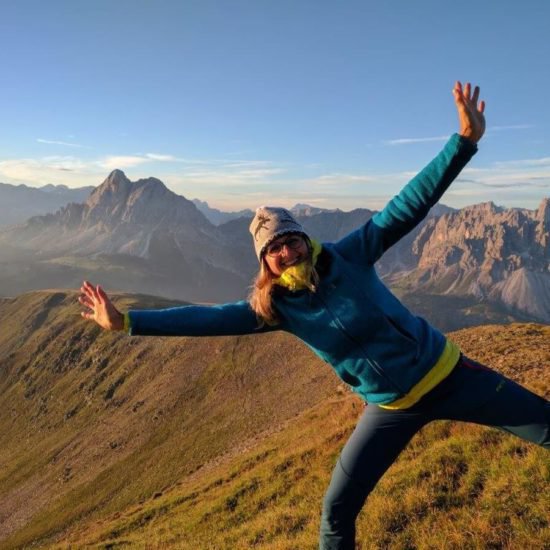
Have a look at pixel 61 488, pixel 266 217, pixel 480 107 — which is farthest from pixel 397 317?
pixel 61 488

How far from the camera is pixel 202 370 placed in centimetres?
7681

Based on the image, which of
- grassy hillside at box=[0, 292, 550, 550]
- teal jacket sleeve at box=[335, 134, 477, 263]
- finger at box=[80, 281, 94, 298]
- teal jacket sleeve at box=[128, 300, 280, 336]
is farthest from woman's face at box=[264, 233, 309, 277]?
grassy hillside at box=[0, 292, 550, 550]

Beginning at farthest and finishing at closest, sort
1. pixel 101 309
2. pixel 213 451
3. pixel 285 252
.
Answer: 1. pixel 213 451
2. pixel 101 309
3. pixel 285 252

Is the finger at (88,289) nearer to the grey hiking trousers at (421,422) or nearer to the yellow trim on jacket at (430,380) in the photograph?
the grey hiking trousers at (421,422)

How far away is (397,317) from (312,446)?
15800mm

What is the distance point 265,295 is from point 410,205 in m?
1.95

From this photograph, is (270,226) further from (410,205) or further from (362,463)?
(362,463)

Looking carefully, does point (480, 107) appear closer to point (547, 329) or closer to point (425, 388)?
point (425, 388)

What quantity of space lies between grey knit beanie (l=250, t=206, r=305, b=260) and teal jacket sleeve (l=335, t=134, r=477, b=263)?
65cm

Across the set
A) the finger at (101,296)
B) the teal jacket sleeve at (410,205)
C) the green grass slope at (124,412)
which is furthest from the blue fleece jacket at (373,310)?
the green grass slope at (124,412)

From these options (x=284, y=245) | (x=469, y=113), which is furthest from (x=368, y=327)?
(x=469, y=113)

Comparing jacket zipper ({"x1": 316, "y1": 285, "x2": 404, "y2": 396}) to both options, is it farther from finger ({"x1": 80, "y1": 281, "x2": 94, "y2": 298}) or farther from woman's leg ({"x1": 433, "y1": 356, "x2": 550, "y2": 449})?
finger ({"x1": 80, "y1": 281, "x2": 94, "y2": 298})

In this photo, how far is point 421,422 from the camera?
571cm

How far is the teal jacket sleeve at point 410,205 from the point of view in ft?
16.8
